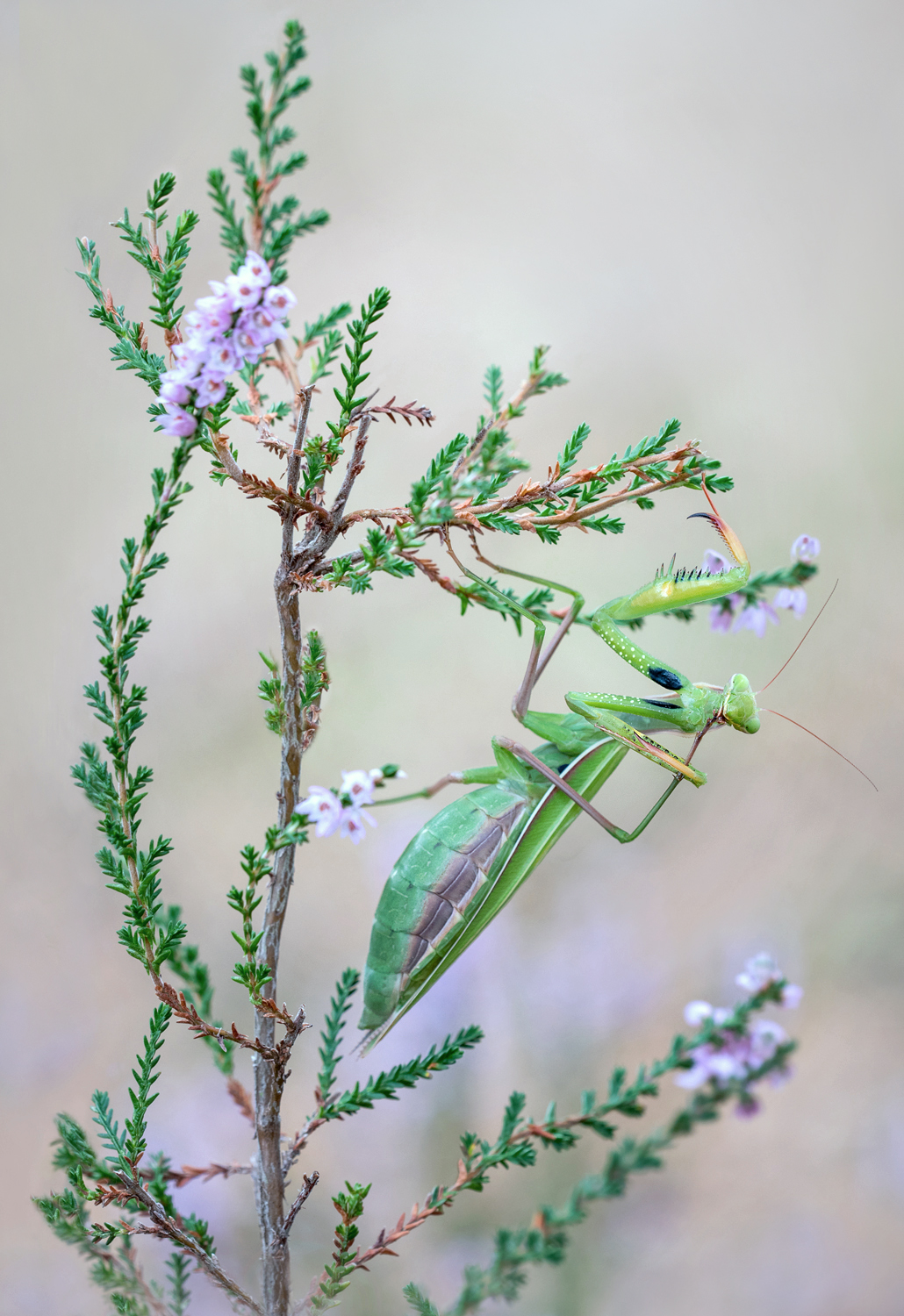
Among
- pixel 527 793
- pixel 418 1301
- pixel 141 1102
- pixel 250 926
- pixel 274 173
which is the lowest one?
pixel 418 1301

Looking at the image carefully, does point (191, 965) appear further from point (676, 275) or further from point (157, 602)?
point (676, 275)

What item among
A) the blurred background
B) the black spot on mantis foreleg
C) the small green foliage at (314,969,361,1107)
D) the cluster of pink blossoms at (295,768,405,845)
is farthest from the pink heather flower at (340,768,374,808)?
the blurred background

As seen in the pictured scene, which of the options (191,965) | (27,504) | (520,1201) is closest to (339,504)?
(191,965)

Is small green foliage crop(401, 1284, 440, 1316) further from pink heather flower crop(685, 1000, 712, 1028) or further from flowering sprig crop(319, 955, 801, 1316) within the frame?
pink heather flower crop(685, 1000, 712, 1028)

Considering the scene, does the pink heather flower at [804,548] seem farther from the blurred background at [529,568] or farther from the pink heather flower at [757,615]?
the blurred background at [529,568]

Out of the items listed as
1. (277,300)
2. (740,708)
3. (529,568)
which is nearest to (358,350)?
(277,300)

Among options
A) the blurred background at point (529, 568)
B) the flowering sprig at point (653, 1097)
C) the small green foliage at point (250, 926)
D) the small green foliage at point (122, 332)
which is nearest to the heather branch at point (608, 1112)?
the flowering sprig at point (653, 1097)

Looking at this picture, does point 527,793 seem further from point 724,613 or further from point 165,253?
point 165,253
